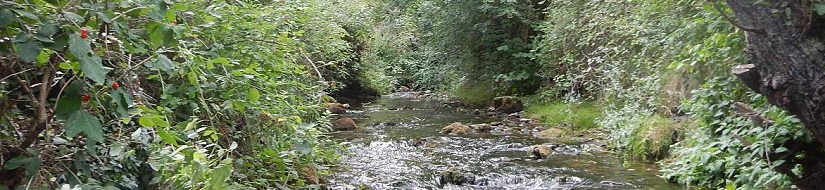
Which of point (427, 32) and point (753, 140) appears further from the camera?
point (427, 32)

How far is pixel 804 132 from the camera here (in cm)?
423

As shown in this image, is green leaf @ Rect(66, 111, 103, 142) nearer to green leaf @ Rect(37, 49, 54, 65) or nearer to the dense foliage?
the dense foliage

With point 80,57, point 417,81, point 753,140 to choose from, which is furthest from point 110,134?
point 417,81

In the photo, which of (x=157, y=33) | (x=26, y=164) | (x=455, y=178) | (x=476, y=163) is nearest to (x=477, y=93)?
(x=476, y=163)

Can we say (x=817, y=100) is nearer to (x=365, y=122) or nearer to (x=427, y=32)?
(x=365, y=122)

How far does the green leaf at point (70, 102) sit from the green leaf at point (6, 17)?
29 centimetres

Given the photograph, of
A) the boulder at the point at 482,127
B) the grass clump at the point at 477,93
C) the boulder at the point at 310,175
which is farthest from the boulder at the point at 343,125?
the boulder at the point at 310,175

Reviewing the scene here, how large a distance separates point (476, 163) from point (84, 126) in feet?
22.8

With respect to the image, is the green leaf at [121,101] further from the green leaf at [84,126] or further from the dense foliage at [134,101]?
the green leaf at [84,126]

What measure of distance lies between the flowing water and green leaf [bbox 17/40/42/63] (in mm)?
4587

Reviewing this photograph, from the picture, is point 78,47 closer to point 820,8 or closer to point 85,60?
point 85,60

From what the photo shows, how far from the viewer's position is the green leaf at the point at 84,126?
1.94m

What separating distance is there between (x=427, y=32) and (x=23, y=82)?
53.4 feet

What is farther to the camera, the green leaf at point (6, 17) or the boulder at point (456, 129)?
the boulder at point (456, 129)
